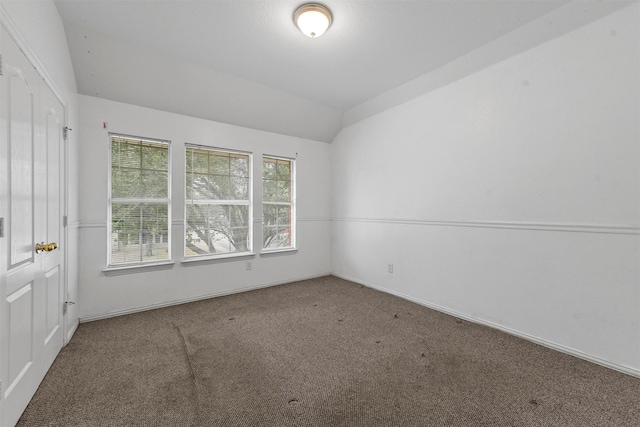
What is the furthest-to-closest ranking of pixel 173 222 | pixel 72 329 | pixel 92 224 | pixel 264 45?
→ pixel 173 222
pixel 92 224
pixel 264 45
pixel 72 329

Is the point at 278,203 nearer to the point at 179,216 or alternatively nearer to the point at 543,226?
the point at 179,216

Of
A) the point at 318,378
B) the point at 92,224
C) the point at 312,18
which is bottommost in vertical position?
the point at 318,378

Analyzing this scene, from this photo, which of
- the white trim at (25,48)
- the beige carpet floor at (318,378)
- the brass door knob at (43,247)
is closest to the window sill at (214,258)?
the beige carpet floor at (318,378)

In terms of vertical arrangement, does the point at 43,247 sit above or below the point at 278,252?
above

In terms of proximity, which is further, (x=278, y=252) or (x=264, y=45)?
(x=278, y=252)

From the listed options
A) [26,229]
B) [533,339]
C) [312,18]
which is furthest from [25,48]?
[533,339]

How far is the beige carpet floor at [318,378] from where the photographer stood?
153 centimetres

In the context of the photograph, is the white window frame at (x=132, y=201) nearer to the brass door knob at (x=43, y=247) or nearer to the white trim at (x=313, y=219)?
the brass door knob at (x=43, y=247)

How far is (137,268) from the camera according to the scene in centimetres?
307

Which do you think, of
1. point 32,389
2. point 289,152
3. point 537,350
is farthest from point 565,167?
point 32,389

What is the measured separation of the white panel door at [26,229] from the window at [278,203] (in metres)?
2.41

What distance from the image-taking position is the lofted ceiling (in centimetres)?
215

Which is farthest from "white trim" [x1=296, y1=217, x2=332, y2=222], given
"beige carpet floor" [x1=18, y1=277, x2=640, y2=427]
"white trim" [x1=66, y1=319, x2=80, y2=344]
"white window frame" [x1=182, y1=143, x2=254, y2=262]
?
"white trim" [x1=66, y1=319, x2=80, y2=344]

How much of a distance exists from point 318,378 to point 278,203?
2.84 m
